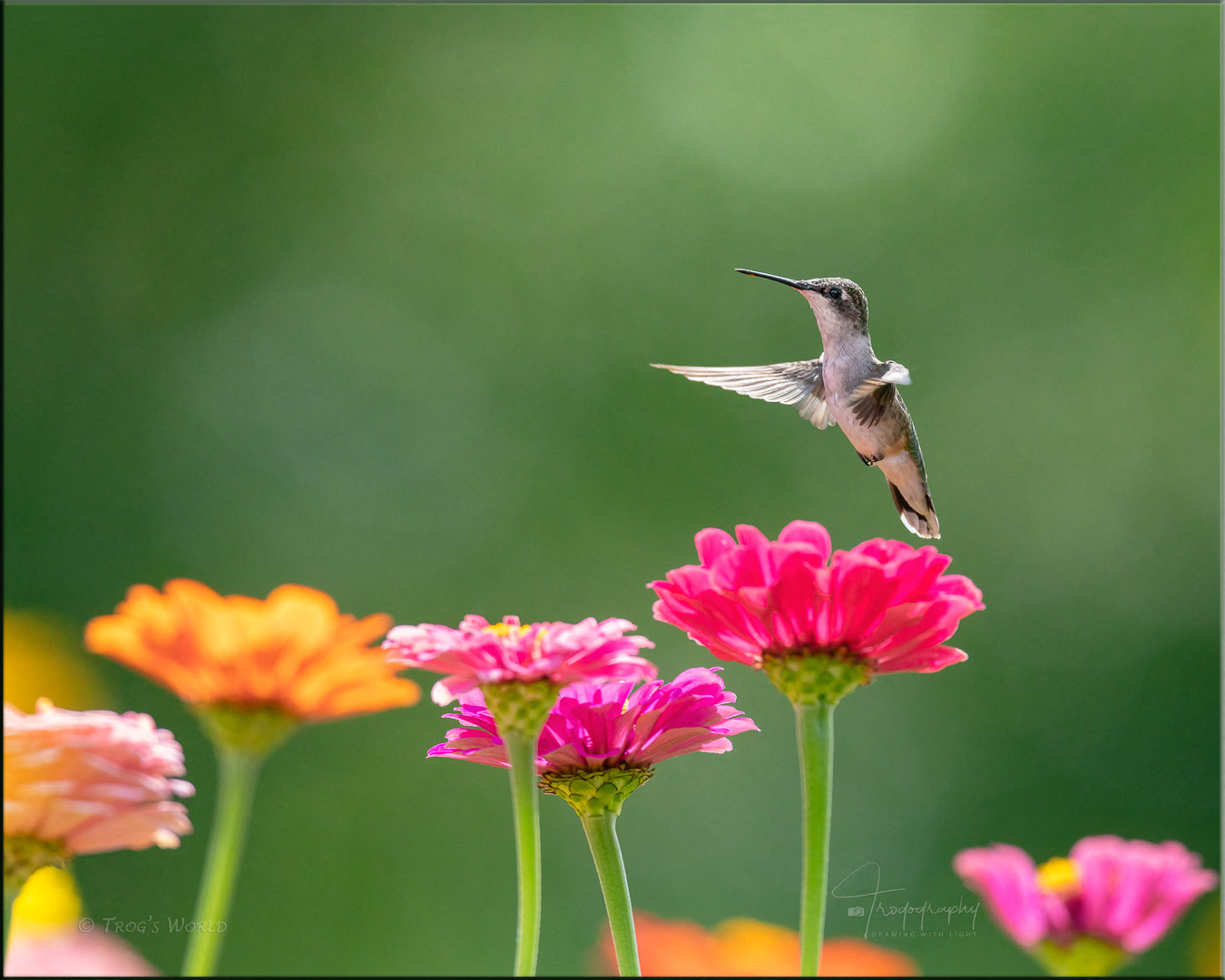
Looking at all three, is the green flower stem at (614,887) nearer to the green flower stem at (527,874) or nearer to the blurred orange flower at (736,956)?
the green flower stem at (527,874)

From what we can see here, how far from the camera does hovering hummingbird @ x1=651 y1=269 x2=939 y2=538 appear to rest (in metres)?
0.82

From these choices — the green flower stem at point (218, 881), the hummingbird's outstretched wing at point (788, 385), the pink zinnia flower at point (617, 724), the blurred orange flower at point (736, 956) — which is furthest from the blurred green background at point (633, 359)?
the green flower stem at point (218, 881)

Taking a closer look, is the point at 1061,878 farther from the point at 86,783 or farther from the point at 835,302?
the point at 835,302

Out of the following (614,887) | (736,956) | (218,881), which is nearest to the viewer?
(218,881)

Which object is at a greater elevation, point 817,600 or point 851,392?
point 851,392

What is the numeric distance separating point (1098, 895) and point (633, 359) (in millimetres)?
2887

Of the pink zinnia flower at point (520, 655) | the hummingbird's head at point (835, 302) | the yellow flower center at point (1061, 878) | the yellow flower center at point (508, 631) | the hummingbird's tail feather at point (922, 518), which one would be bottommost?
the yellow flower center at point (1061, 878)

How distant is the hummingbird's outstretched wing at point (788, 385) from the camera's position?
2.85 feet

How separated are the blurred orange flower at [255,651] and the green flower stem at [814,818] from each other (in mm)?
120

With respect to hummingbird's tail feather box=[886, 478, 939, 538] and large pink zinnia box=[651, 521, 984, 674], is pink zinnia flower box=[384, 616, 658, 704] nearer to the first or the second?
large pink zinnia box=[651, 521, 984, 674]

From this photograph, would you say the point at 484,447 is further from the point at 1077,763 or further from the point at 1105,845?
the point at 1105,845

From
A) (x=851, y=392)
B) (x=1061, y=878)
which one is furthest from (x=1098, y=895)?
(x=851, y=392)

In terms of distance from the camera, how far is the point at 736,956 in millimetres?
630

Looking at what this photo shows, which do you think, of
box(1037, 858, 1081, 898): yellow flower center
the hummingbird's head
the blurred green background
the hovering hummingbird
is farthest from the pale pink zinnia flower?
the blurred green background
